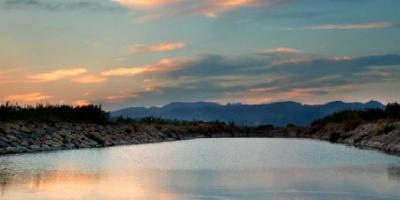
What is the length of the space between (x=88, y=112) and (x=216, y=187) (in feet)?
200

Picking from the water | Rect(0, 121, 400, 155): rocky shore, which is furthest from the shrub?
the water

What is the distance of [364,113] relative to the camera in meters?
97.9

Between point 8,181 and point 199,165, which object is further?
point 199,165

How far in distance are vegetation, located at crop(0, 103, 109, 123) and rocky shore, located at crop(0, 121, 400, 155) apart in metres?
2.25

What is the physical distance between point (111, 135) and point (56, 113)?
7.84 meters

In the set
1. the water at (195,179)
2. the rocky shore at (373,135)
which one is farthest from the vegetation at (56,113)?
the rocky shore at (373,135)

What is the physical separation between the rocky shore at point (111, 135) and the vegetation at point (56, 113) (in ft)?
7.38

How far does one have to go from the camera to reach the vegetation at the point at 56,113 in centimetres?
6598

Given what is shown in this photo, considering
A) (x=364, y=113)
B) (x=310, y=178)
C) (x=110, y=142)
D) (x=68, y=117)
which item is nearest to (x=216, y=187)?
(x=310, y=178)

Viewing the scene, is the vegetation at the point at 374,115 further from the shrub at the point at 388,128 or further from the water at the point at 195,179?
the water at the point at 195,179

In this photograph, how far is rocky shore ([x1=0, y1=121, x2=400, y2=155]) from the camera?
55.5 meters

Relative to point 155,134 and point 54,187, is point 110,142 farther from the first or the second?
point 54,187

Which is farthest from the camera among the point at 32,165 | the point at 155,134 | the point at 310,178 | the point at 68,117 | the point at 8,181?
the point at 155,134

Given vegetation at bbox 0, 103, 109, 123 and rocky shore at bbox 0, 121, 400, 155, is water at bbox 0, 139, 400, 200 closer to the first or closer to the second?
rocky shore at bbox 0, 121, 400, 155
